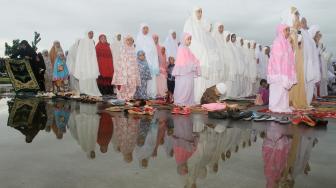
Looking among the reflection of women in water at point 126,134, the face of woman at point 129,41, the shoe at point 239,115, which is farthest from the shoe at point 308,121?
the face of woman at point 129,41

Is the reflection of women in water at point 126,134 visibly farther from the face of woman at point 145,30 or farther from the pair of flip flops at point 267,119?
the face of woman at point 145,30

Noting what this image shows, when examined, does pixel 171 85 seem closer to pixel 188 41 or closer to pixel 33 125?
pixel 188 41

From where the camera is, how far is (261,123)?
22.1 ft

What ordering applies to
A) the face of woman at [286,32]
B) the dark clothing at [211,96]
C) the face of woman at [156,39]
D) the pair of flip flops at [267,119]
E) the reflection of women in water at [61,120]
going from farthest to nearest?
the face of woman at [156,39] < the dark clothing at [211,96] < the face of woman at [286,32] < the pair of flip flops at [267,119] < the reflection of women in water at [61,120]

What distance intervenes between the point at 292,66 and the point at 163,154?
17.1 ft

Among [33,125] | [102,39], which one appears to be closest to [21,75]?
[102,39]

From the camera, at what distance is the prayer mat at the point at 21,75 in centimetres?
1351

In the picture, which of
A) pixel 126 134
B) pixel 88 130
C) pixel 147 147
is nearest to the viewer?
pixel 147 147

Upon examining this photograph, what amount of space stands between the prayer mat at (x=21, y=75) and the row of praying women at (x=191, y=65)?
867 millimetres

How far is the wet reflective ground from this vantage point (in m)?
3.29

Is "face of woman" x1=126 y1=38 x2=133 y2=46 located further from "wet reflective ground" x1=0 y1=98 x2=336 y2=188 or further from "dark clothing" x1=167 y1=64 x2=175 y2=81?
"wet reflective ground" x1=0 y1=98 x2=336 y2=188

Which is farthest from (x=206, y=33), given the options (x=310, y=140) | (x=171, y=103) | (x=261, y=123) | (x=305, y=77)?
(x=310, y=140)

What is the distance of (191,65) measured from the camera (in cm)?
970

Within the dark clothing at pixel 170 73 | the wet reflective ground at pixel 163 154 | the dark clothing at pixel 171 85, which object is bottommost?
the wet reflective ground at pixel 163 154
